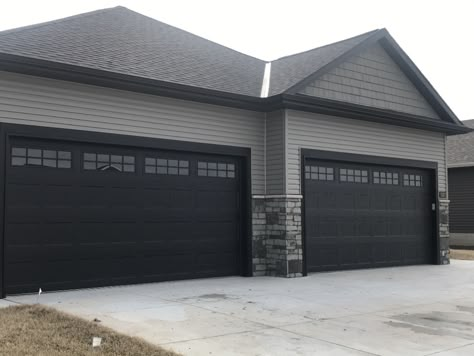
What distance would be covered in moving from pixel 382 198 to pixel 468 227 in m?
11.2

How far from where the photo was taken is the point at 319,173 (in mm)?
13797

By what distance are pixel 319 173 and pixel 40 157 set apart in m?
6.72

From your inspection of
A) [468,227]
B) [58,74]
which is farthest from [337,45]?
[468,227]

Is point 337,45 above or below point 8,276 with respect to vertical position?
above

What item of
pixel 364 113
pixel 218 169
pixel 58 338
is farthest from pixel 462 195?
pixel 58 338

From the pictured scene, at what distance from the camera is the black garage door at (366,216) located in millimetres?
13680

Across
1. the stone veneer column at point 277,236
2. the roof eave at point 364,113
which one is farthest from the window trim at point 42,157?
the roof eave at point 364,113

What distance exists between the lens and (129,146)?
36.3ft

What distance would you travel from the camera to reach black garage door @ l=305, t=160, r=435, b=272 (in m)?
13.7

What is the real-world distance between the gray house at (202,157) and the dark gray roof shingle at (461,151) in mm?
8327

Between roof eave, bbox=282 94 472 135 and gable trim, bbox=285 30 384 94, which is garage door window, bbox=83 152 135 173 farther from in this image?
gable trim, bbox=285 30 384 94

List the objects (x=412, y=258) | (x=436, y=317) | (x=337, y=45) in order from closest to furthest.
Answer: (x=436, y=317)
(x=337, y=45)
(x=412, y=258)

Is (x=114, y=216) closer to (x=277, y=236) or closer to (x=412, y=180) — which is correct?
(x=277, y=236)

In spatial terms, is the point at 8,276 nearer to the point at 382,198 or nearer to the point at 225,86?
the point at 225,86
